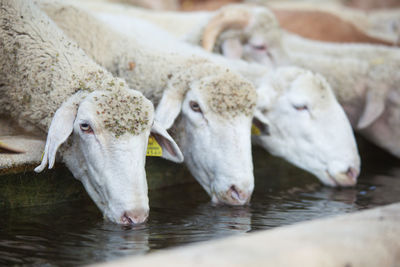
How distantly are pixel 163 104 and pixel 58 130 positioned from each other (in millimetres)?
1080

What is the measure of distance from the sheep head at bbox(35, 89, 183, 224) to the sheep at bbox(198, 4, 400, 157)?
8.93 ft

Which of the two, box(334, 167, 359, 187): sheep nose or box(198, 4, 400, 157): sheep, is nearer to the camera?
box(334, 167, 359, 187): sheep nose

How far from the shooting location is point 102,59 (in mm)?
5047

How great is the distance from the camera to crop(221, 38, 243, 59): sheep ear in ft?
21.0

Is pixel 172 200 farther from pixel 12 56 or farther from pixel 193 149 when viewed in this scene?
pixel 12 56

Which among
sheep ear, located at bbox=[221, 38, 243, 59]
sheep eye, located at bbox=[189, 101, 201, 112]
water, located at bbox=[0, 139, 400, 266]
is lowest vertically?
water, located at bbox=[0, 139, 400, 266]

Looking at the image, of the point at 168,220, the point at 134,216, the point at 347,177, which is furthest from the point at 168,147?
the point at 347,177

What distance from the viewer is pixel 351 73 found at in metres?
6.22

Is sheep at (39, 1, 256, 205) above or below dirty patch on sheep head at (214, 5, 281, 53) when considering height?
below

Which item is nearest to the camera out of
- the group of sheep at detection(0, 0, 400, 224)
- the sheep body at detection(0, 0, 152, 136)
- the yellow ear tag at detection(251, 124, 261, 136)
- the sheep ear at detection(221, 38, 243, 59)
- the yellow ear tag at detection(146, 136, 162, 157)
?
the group of sheep at detection(0, 0, 400, 224)

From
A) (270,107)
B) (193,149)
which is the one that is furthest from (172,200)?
(270,107)

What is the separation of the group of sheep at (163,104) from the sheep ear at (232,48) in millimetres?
52

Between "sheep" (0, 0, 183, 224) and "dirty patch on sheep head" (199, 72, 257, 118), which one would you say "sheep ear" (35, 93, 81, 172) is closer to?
"sheep" (0, 0, 183, 224)

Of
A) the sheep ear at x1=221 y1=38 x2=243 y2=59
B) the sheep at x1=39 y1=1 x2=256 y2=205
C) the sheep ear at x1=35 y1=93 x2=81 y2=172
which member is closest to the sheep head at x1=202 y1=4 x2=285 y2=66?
the sheep ear at x1=221 y1=38 x2=243 y2=59
